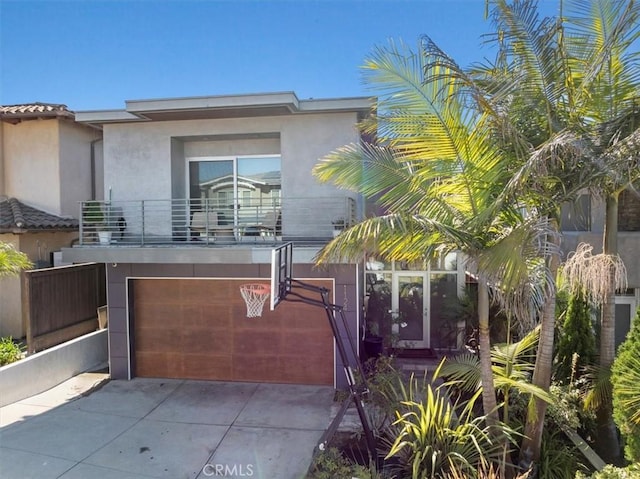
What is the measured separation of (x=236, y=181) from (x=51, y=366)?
21.1ft

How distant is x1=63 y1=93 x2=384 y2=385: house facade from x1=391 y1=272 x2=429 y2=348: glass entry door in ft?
7.82

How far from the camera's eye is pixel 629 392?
4477mm

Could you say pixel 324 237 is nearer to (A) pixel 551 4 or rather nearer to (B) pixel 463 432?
(B) pixel 463 432

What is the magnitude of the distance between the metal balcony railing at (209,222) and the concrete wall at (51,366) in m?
2.86

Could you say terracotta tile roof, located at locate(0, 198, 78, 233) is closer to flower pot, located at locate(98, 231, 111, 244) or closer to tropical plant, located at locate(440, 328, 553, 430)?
flower pot, located at locate(98, 231, 111, 244)

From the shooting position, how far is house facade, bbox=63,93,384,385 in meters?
8.75

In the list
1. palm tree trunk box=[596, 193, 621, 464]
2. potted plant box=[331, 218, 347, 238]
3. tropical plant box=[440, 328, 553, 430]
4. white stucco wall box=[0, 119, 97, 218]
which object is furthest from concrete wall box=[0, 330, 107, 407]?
palm tree trunk box=[596, 193, 621, 464]

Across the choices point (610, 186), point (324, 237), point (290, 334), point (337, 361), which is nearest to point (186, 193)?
point (324, 237)

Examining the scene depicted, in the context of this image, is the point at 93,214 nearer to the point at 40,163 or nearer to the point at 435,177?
the point at 40,163

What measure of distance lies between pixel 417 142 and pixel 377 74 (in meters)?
1.06

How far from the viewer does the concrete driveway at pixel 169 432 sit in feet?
18.8

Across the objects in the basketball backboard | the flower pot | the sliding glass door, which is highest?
the sliding glass door

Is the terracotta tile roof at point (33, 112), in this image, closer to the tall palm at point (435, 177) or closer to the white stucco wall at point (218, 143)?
the white stucco wall at point (218, 143)

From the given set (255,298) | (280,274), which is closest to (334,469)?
(280,274)
